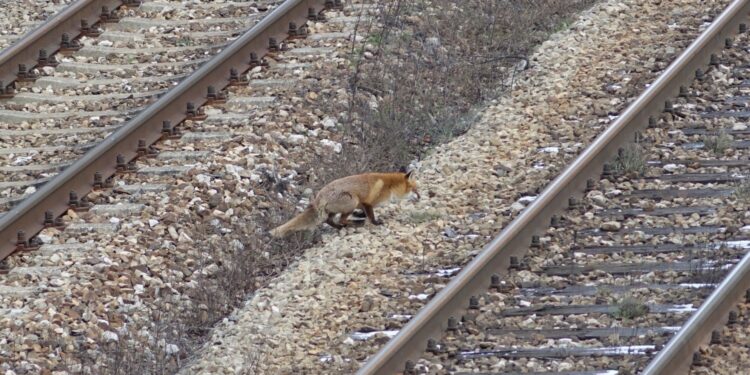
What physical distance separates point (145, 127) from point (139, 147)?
Result: 180 mm

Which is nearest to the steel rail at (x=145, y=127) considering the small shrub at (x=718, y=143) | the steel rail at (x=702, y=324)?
the small shrub at (x=718, y=143)

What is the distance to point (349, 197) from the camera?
Result: 9.06 metres

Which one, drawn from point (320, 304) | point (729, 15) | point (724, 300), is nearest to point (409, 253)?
point (320, 304)

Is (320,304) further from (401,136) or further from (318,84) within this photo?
(318,84)

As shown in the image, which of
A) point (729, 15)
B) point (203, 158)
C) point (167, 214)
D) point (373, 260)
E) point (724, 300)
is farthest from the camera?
point (729, 15)

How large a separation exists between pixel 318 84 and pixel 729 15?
3518 millimetres

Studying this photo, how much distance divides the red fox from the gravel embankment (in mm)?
166

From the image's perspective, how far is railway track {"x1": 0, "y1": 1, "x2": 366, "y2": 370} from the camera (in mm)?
8484

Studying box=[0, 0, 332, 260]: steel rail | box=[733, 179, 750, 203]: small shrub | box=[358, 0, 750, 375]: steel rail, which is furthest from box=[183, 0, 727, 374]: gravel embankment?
box=[0, 0, 332, 260]: steel rail

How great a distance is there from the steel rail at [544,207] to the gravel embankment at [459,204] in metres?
0.29

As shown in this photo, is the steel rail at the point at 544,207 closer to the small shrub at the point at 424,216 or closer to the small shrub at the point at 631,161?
the small shrub at the point at 631,161

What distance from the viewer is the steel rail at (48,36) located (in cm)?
1144

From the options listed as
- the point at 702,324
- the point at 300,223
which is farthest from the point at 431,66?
the point at 702,324

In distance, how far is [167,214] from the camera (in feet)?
30.5
